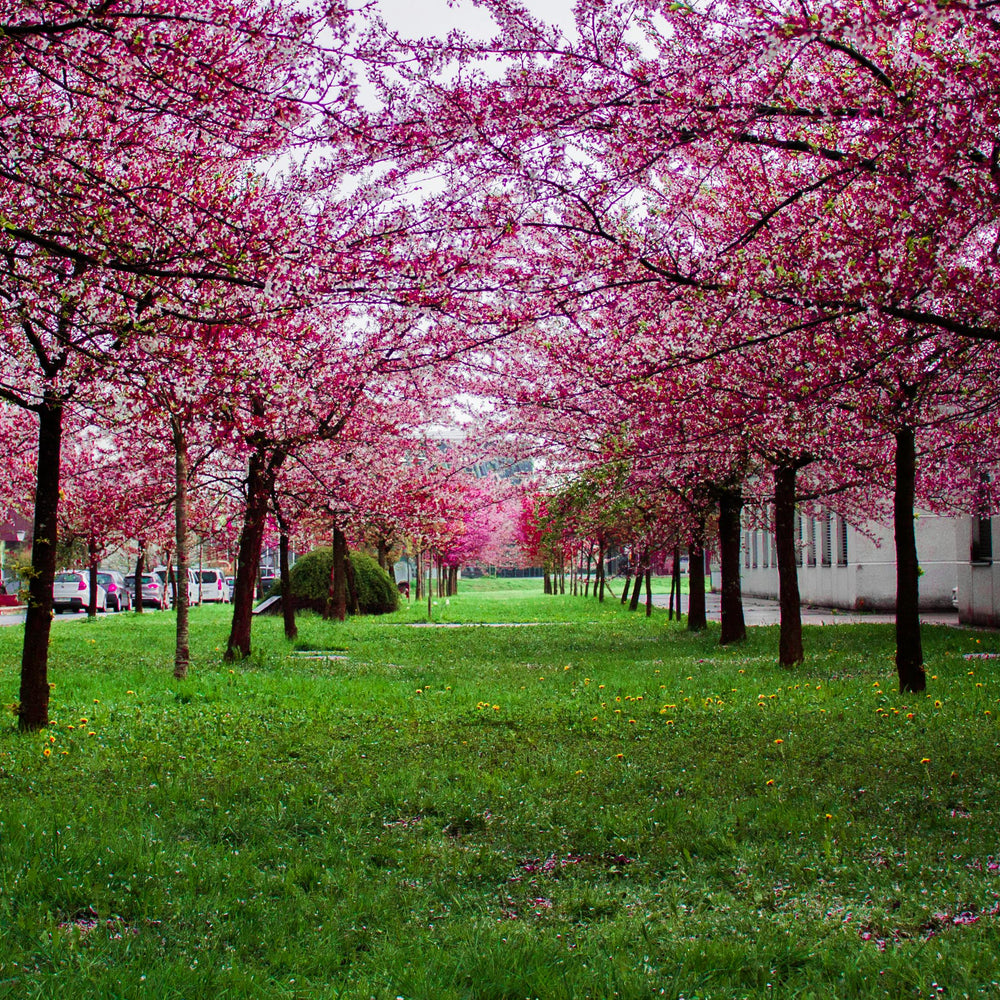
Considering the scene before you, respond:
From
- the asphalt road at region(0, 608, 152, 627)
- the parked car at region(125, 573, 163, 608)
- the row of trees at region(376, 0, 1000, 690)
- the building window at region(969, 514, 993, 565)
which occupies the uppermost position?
the row of trees at region(376, 0, 1000, 690)

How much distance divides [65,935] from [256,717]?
16.6ft

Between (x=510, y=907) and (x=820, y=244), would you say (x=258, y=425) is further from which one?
(x=510, y=907)

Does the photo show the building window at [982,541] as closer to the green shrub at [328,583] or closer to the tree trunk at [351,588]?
the tree trunk at [351,588]

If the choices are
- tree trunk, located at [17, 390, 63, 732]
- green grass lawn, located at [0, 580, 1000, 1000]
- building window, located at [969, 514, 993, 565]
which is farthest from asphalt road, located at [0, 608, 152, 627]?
building window, located at [969, 514, 993, 565]

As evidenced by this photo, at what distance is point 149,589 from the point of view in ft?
157

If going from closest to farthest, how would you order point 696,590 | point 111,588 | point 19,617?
point 696,590
point 19,617
point 111,588

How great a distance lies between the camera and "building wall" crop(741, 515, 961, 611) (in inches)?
1062

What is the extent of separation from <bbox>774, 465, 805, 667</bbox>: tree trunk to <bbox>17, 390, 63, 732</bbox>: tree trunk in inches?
336

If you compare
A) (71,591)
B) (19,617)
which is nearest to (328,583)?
(19,617)

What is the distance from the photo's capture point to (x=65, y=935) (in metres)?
3.49

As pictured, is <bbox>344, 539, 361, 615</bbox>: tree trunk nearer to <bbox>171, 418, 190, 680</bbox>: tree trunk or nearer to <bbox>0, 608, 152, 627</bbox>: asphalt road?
<bbox>0, 608, 152, 627</bbox>: asphalt road

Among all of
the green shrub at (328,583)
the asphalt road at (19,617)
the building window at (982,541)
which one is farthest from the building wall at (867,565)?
the asphalt road at (19,617)

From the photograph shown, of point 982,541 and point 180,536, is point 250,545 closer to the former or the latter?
point 180,536

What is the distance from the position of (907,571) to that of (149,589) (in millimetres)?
44563
